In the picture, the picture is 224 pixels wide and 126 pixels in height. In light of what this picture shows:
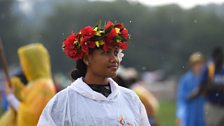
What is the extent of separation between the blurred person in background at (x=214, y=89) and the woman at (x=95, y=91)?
638 cm

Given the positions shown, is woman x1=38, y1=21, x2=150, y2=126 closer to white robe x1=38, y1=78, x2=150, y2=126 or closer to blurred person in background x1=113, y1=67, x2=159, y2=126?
white robe x1=38, y1=78, x2=150, y2=126

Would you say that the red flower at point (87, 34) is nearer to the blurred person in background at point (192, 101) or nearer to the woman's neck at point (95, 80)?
the woman's neck at point (95, 80)

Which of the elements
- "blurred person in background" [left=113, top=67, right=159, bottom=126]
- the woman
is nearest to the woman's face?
the woman

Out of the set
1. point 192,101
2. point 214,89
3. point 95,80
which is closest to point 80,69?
point 95,80

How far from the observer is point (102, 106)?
20.2 feet

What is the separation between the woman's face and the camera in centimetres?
621

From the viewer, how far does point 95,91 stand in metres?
6.22

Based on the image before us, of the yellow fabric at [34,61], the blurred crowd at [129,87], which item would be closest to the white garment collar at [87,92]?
the blurred crowd at [129,87]

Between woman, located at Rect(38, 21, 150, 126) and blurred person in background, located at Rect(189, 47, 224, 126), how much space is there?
6.38m

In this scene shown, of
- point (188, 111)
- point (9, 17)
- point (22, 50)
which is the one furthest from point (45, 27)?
point (22, 50)

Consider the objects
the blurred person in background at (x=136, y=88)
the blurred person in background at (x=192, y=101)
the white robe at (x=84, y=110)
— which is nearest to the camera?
the white robe at (x=84, y=110)

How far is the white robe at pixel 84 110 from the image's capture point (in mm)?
6090

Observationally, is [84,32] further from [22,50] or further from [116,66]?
[22,50]

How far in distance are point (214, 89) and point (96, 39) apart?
6.82m
